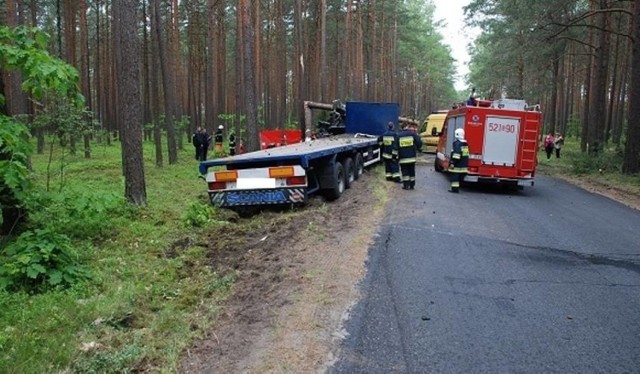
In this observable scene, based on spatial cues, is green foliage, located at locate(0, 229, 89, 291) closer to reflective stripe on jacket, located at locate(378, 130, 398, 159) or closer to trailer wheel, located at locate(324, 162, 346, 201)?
trailer wheel, located at locate(324, 162, 346, 201)

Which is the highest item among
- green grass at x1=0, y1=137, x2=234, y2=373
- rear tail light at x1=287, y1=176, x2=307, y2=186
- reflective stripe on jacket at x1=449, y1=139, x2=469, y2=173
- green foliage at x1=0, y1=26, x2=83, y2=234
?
green foliage at x1=0, y1=26, x2=83, y2=234

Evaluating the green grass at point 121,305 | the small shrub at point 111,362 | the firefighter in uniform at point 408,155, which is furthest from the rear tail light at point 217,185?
the small shrub at point 111,362

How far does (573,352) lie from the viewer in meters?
4.16

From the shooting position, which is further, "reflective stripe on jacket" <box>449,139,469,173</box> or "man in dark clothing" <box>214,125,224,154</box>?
"man in dark clothing" <box>214,125,224,154</box>

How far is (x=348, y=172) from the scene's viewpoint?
13.3 metres

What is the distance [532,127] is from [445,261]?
8.64 m

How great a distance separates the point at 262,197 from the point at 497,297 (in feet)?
18.4

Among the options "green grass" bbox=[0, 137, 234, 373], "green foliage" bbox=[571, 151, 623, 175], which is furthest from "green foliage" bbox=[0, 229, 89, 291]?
"green foliage" bbox=[571, 151, 623, 175]

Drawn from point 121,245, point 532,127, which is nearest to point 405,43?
point 532,127

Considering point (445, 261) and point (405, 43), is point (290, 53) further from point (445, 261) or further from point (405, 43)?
point (445, 261)

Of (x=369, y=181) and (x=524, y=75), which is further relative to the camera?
(x=524, y=75)

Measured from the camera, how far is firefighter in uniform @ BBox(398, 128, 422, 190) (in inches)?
531

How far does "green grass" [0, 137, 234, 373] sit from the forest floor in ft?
0.90

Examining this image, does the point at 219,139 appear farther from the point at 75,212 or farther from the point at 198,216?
the point at 75,212
